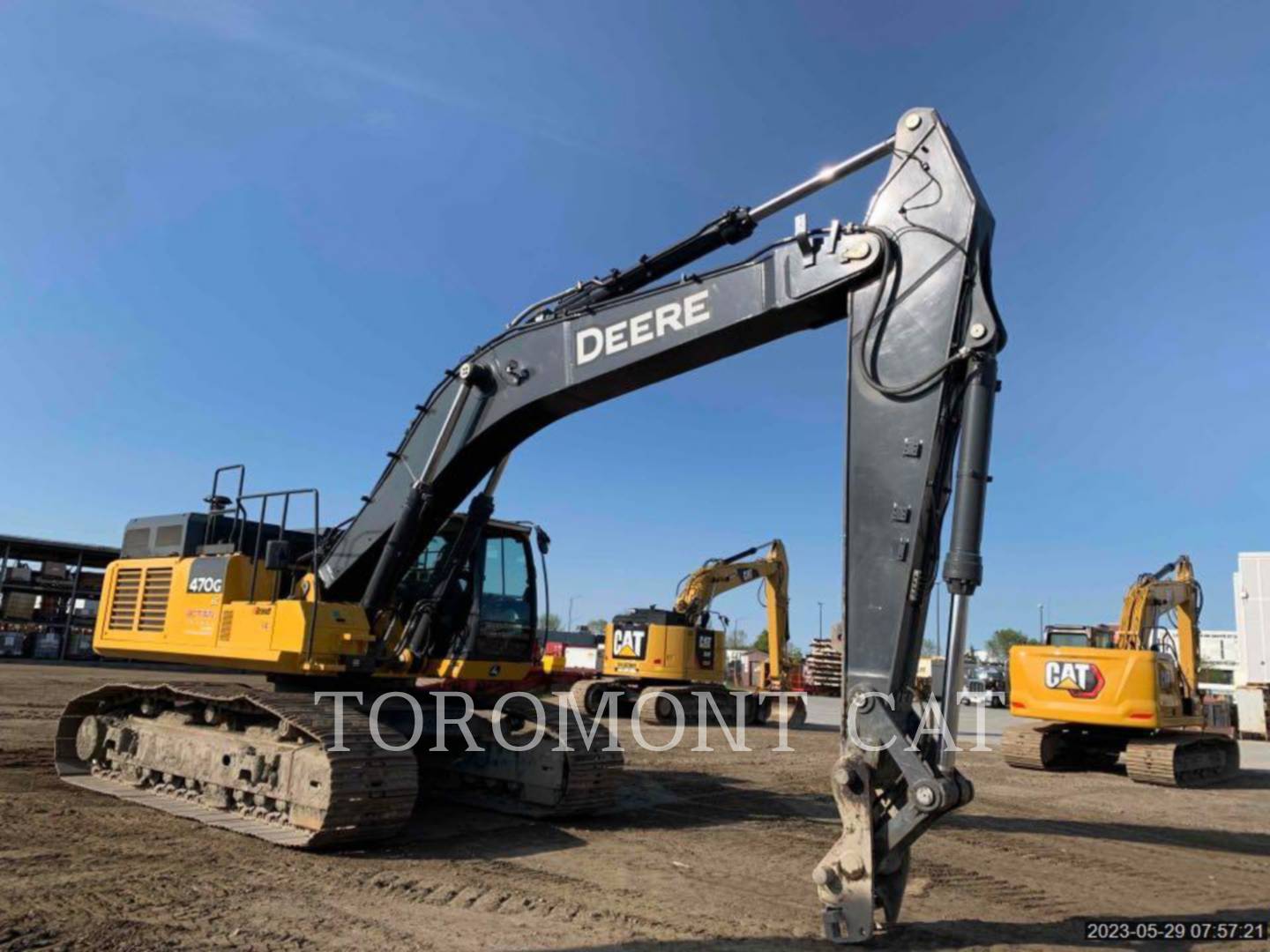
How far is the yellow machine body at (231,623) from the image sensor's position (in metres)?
7.29

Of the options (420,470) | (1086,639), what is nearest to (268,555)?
(420,470)

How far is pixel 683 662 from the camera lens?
65.7 feet

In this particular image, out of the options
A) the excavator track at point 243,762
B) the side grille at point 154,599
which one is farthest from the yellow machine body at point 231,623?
the excavator track at point 243,762

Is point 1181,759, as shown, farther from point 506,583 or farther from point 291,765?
point 291,765

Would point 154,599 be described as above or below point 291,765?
above

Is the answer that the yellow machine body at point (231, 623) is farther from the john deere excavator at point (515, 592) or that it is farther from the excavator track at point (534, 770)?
the excavator track at point (534, 770)

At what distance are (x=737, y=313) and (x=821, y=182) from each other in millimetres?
1019

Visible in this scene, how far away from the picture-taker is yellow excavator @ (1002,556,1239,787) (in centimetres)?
1364

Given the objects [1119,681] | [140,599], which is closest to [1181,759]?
[1119,681]

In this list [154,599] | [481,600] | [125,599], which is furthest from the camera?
[125,599]

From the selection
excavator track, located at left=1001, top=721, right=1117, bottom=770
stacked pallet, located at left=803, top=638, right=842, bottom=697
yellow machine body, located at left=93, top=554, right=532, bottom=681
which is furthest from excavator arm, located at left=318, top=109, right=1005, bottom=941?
stacked pallet, located at left=803, top=638, right=842, bottom=697

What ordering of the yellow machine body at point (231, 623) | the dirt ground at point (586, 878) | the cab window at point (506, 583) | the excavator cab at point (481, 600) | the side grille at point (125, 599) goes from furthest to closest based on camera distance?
the side grille at point (125, 599) → the cab window at point (506, 583) → the excavator cab at point (481, 600) → the yellow machine body at point (231, 623) → the dirt ground at point (586, 878)

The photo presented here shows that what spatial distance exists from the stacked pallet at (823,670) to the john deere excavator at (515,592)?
31.0 meters

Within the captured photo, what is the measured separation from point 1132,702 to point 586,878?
35.7 feet
